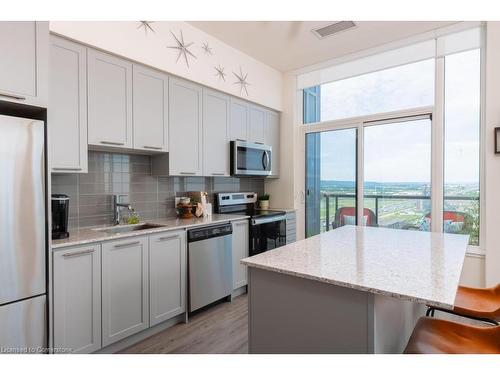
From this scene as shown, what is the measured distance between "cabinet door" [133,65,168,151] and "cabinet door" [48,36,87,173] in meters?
0.43

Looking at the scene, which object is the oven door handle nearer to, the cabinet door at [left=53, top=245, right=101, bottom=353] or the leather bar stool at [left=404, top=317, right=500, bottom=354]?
the cabinet door at [left=53, top=245, right=101, bottom=353]

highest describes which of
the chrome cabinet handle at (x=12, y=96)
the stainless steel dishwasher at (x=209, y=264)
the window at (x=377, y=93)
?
the window at (x=377, y=93)

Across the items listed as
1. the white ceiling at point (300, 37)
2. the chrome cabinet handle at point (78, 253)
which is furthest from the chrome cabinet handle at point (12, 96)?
the white ceiling at point (300, 37)

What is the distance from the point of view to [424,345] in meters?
1.33

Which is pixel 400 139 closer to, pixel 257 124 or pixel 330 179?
pixel 330 179

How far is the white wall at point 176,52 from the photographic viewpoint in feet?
7.62

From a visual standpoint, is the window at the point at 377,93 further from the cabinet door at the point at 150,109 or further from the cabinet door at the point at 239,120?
the cabinet door at the point at 150,109

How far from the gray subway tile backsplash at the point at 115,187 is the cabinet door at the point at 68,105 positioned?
32 cm

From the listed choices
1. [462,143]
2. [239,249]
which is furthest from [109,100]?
[462,143]

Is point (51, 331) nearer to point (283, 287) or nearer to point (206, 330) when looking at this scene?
point (206, 330)

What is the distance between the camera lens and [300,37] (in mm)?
3324

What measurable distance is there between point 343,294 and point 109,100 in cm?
225

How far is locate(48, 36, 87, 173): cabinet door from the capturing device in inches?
84.3
